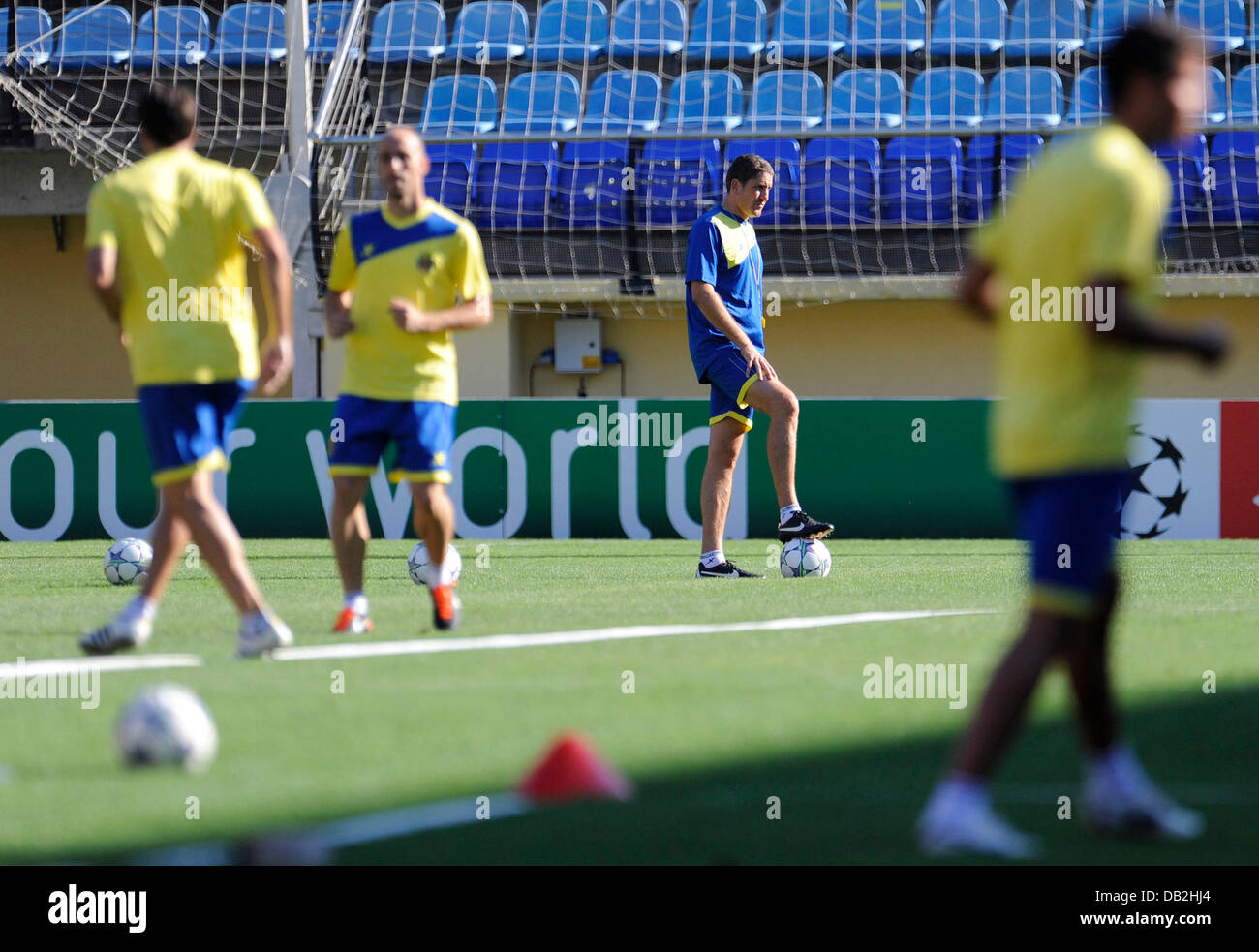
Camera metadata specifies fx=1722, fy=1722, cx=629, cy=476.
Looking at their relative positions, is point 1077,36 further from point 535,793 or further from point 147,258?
point 535,793

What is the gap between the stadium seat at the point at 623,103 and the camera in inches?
827

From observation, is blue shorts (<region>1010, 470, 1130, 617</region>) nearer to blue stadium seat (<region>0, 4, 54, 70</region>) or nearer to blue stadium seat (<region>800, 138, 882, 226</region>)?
blue stadium seat (<region>800, 138, 882, 226</region>)

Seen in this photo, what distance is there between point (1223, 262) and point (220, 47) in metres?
12.4

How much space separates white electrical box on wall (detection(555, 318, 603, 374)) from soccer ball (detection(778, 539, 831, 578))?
11128mm

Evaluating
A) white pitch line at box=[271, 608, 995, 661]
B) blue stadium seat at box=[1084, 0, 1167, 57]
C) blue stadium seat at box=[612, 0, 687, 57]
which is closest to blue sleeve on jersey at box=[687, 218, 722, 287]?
white pitch line at box=[271, 608, 995, 661]

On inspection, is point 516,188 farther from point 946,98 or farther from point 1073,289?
point 1073,289

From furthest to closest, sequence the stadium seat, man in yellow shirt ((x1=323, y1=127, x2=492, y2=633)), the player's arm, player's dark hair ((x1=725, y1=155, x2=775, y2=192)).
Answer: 1. the stadium seat
2. player's dark hair ((x1=725, y1=155, x2=775, y2=192))
3. man in yellow shirt ((x1=323, y1=127, x2=492, y2=633))
4. the player's arm

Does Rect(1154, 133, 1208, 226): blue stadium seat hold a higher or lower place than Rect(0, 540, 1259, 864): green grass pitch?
higher

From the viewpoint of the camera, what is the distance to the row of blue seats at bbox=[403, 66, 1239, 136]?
68.2ft

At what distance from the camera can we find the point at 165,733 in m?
4.36

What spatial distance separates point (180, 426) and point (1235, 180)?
15.9 meters

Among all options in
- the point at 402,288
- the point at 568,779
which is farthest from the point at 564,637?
the point at 568,779

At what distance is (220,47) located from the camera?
21641 millimetres
